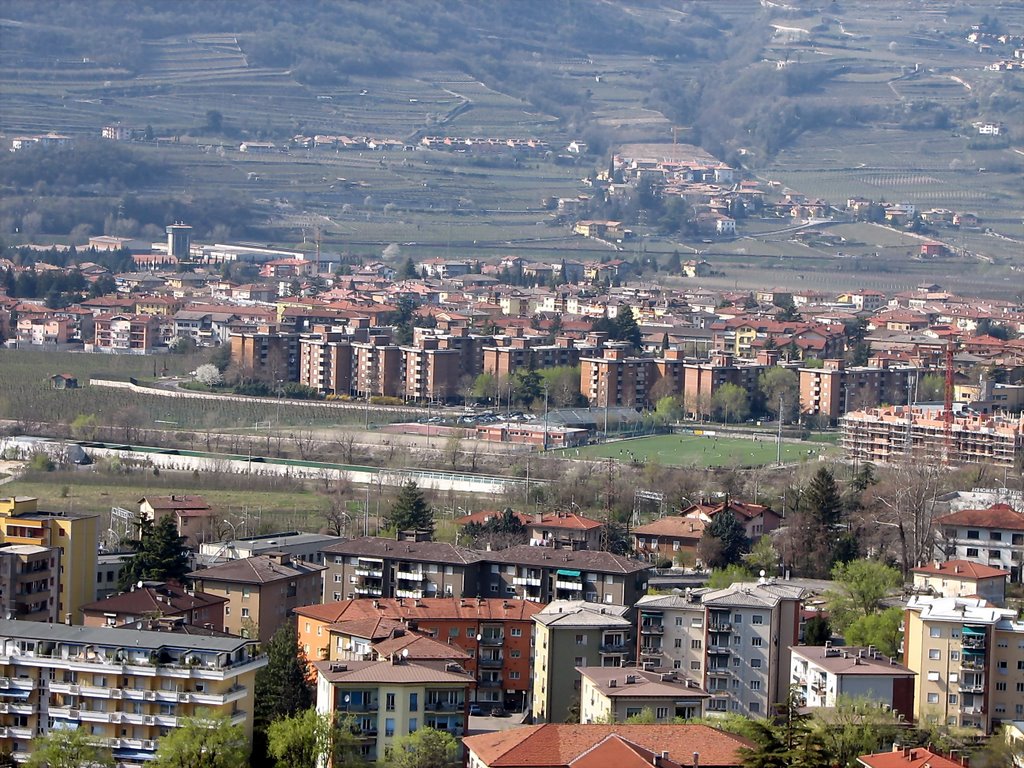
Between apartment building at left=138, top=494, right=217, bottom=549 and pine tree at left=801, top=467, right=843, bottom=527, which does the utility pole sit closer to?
pine tree at left=801, top=467, right=843, bottom=527

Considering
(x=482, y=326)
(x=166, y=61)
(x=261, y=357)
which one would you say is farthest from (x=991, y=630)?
(x=166, y=61)

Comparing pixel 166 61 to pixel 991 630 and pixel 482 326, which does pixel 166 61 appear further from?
pixel 991 630

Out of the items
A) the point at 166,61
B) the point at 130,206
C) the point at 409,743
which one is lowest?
the point at 409,743

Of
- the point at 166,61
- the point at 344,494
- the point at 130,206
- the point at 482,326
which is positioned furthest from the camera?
the point at 166,61

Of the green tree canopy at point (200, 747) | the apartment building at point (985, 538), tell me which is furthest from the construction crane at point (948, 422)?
the green tree canopy at point (200, 747)

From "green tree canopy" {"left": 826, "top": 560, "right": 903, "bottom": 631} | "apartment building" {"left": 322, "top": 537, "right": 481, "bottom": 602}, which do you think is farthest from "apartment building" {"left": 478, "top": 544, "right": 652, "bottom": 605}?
"green tree canopy" {"left": 826, "top": 560, "right": 903, "bottom": 631}

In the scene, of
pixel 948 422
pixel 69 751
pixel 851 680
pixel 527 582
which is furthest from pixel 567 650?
pixel 948 422

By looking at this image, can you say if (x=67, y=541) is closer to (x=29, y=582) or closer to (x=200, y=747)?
(x=29, y=582)
